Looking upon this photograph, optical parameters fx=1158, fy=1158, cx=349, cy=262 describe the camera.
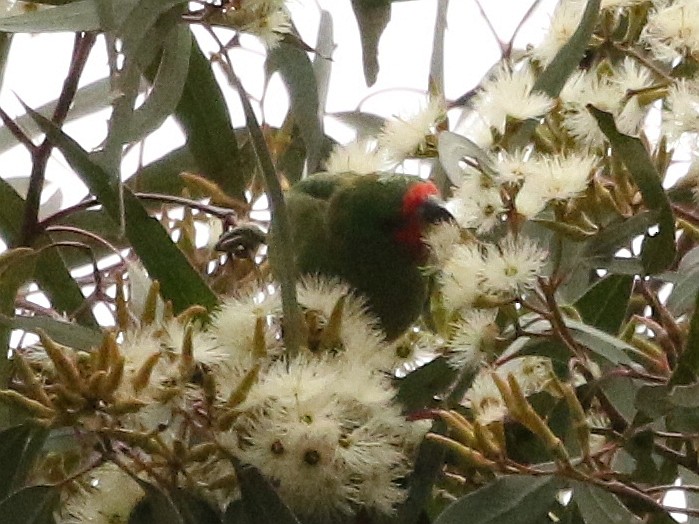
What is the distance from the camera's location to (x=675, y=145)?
0.73 meters

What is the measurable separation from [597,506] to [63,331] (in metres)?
0.34

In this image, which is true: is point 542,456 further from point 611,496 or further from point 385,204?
point 385,204

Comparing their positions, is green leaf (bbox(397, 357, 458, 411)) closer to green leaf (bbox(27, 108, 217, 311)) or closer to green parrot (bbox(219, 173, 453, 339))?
green leaf (bbox(27, 108, 217, 311))

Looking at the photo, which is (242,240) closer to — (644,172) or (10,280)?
(10,280)

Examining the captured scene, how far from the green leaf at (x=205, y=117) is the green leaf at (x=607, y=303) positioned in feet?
1.05

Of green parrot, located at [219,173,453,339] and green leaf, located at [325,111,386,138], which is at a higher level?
green leaf, located at [325,111,386,138]

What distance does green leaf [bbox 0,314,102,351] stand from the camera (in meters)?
0.71

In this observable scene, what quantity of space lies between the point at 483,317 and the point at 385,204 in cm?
48

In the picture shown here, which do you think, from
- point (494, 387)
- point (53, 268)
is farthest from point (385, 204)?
point (494, 387)

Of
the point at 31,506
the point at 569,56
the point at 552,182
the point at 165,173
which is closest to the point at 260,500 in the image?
the point at 31,506

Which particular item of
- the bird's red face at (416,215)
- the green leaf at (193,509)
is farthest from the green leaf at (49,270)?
the bird's red face at (416,215)

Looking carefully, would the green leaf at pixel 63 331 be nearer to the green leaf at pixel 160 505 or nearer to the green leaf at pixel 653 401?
the green leaf at pixel 160 505

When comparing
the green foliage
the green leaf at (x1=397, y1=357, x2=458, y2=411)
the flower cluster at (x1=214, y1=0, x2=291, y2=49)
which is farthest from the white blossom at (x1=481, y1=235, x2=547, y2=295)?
the flower cluster at (x1=214, y1=0, x2=291, y2=49)

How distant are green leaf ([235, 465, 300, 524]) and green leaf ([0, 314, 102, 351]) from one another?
12 centimetres
